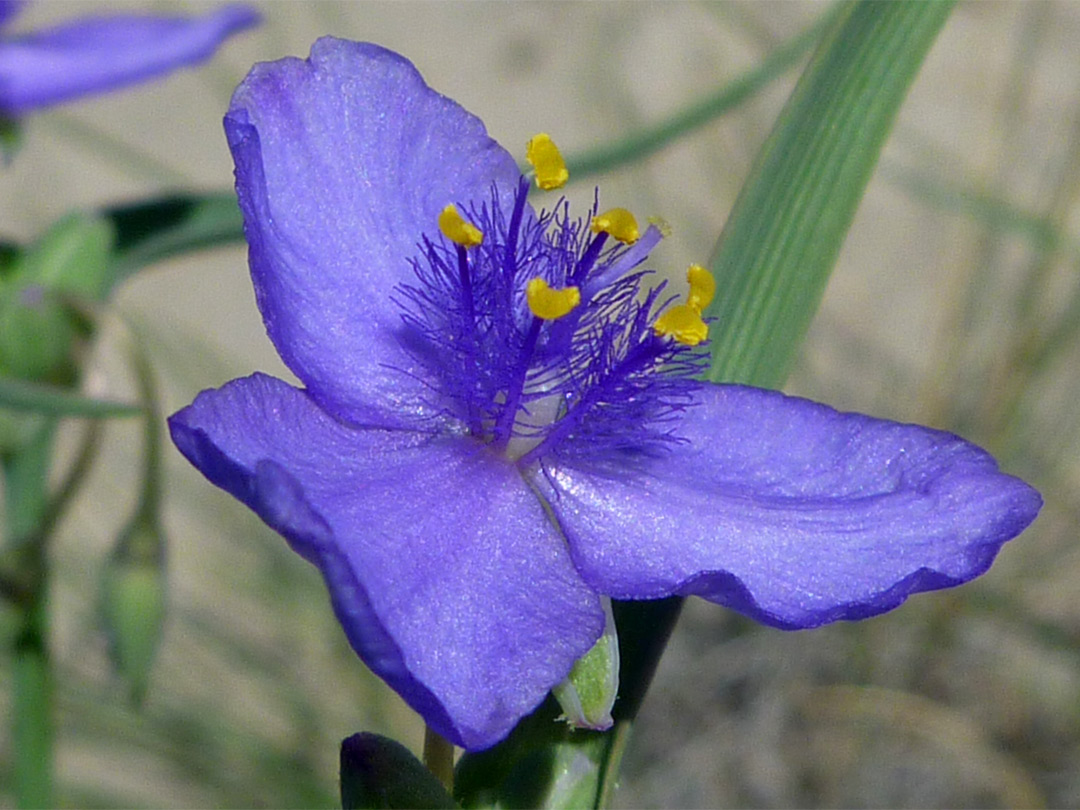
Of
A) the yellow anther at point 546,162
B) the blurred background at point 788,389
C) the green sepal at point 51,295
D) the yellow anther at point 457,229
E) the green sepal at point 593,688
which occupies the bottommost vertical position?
the blurred background at point 788,389

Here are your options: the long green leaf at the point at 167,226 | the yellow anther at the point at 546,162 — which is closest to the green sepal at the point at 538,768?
the yellow anther at the point at 546,162

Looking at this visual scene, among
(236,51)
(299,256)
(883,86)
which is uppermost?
(883,86)

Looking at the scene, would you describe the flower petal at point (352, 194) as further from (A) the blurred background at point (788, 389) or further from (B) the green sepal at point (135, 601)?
(A) the blurred background at point (788, 389)

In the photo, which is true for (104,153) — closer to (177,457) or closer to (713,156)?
(177,457)

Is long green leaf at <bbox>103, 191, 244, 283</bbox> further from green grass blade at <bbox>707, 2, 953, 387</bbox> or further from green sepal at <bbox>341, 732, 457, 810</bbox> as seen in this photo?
green sepal at <bbox>341, 732, 457, 810</bbox>

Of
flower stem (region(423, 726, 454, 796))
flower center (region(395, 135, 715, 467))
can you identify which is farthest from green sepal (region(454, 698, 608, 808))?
flower center (region(395, 135, 715, 467))

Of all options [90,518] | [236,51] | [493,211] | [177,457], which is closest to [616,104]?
[236,51]
